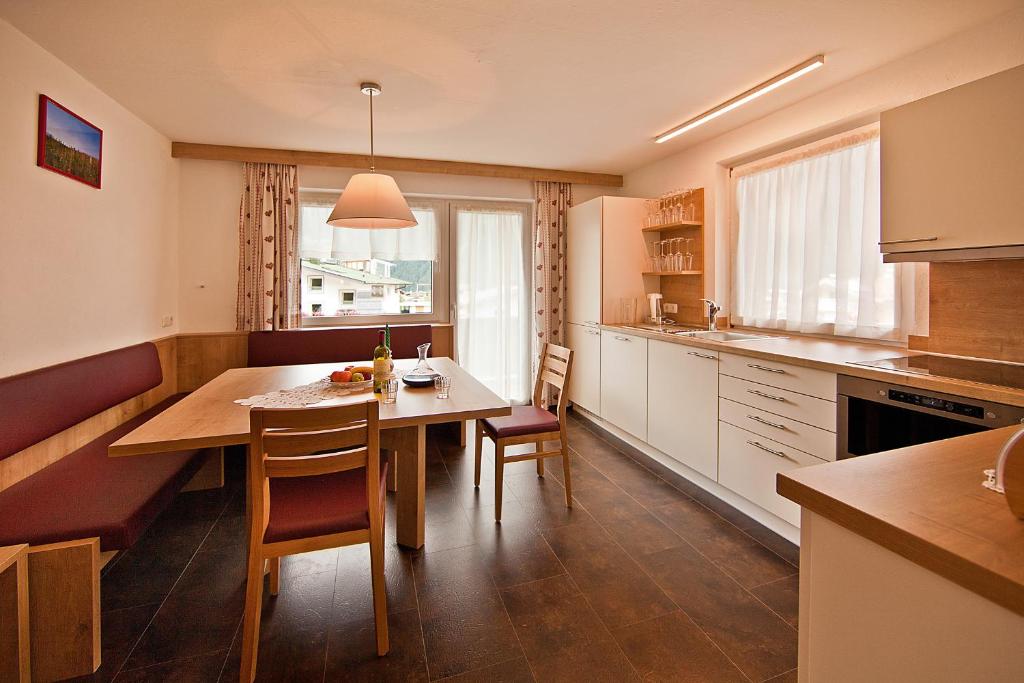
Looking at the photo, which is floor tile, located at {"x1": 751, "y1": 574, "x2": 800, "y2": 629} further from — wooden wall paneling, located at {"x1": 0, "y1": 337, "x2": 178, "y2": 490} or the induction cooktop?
wooden wall paneling, located at {"x1": 0, "y1": 337, "x2": 178, "y2": 490}

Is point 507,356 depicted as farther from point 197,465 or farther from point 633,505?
point 197,465

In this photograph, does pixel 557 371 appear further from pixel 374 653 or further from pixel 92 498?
pixel 92 498

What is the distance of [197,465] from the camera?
8.68 ft

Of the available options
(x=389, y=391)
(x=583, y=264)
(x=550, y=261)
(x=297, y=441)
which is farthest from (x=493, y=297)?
(x=297, y=441)

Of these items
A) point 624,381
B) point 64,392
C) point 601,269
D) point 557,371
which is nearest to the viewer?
point 64,392

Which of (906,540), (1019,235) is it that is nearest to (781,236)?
(1019,235)

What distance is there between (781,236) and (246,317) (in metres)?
4.15

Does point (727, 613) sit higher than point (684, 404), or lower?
lower

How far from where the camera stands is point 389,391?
2326mm

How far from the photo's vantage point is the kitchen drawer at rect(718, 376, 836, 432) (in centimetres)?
224

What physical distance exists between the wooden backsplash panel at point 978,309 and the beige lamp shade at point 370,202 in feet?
8.76

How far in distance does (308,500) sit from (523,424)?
1.26 meters

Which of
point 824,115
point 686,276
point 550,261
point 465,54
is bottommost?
point 686,276

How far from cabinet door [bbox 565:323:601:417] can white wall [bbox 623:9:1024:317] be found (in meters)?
1.06
